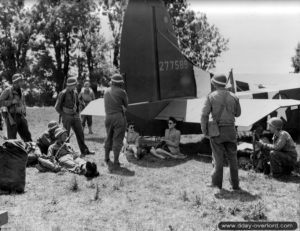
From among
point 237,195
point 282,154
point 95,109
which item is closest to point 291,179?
point 282,154

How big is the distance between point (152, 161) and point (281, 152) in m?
2.90

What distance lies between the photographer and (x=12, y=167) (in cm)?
640

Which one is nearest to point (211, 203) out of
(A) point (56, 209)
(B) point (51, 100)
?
(A) point (56, 209)

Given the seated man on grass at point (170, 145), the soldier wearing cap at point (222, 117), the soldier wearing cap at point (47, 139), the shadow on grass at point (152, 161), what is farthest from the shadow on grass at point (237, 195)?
the soldier wearing cap at point (47, 139)

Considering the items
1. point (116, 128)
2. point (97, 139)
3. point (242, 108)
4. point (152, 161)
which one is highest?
point (242, 108)

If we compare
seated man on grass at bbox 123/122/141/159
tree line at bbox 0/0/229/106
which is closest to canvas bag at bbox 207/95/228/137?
seated man on grass at bbox 123/122/141/159

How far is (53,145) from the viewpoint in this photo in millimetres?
8133

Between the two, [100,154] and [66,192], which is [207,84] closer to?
[100,154]

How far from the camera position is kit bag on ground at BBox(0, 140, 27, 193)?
636 cm

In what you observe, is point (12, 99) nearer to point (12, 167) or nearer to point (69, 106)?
point (69, 106)

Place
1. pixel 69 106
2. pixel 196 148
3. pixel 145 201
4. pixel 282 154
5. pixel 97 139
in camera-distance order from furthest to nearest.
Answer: pixel 97 139
pixel 196 148
pixel 69 106
pixel 282 154
pixel 145 201

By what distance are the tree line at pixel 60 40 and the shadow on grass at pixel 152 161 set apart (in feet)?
100

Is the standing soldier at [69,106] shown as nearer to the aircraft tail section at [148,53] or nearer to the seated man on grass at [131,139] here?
the seated man on grass at [131,139]

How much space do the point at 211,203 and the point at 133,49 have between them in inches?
190
